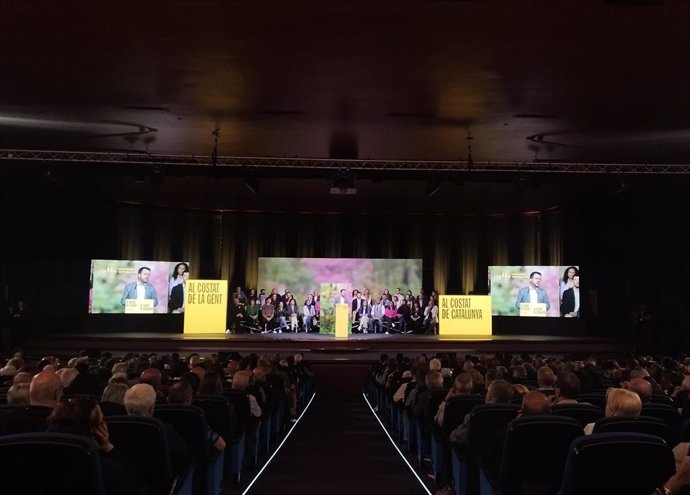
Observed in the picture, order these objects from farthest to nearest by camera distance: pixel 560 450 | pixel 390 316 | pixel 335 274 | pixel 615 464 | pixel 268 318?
1. pixel 335 274
2. pixel 390 316
3. pixel 268 318
4. pixel 560 450
5. pixel 615 464

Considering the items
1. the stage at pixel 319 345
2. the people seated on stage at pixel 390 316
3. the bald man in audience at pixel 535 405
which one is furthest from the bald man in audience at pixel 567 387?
the people seated on stage at pixel 390 316

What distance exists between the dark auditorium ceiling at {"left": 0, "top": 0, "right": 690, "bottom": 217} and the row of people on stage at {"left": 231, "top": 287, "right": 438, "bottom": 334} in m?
8.28

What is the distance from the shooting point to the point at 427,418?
5332 mm

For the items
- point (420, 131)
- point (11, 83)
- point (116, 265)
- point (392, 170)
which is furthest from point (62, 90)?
point (116, 265)

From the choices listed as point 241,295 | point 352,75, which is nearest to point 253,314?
point 241,295

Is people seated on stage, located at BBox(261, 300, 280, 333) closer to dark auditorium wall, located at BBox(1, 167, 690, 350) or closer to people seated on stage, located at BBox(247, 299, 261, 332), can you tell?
people seated on stage, located at BBox(247, 299, 261, 332)

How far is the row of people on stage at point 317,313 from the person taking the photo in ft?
59.7

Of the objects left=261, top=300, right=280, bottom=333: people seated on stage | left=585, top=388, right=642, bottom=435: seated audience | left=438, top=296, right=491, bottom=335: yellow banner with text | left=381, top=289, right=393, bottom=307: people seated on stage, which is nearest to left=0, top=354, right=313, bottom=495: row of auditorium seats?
left=585, top=388, right=642, bottom=435: seated audience

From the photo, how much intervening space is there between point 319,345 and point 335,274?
196 inches

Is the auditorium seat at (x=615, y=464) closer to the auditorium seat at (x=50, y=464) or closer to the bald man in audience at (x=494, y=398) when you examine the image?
the bald man in audience at (x=494, y=398)

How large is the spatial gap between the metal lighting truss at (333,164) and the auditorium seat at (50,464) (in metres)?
9.20

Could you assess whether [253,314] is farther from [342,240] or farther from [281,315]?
[342,240]

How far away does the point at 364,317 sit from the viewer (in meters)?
18.4

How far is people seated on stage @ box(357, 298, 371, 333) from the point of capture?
18297mm
